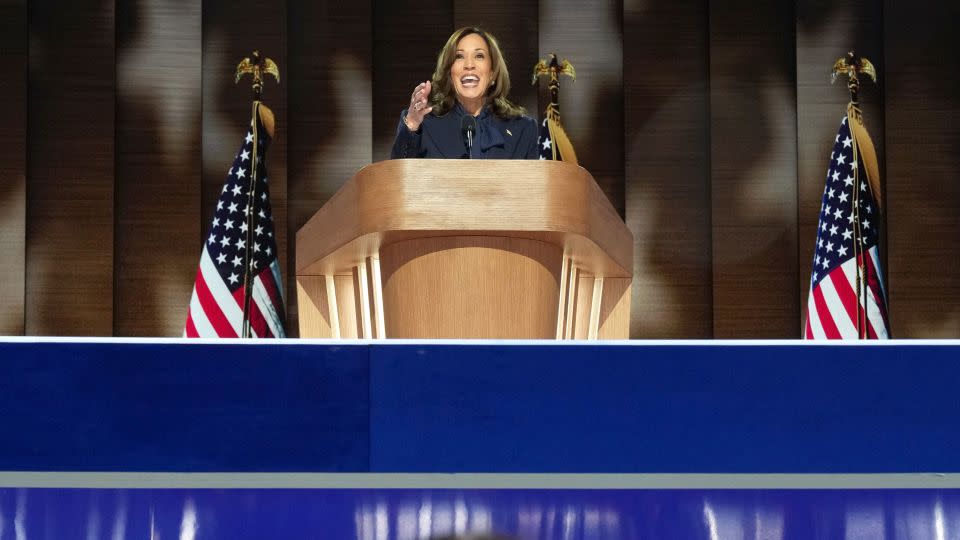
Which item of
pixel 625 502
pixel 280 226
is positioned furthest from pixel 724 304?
pixel 625 502

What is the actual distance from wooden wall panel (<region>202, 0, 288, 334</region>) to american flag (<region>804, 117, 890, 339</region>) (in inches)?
101

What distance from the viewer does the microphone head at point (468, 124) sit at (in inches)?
89.3

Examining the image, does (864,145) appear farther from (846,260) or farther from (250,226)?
(250,226)

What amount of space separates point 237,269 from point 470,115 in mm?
2089

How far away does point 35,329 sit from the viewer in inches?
209

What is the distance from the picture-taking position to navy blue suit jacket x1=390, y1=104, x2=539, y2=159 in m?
2.27

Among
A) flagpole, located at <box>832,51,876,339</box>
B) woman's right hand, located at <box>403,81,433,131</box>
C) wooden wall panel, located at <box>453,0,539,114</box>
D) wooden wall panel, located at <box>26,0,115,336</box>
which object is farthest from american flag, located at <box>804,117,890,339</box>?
wooden wall panel, located at <box>26,0,115,336</box>

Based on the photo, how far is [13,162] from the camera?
17.3 ft

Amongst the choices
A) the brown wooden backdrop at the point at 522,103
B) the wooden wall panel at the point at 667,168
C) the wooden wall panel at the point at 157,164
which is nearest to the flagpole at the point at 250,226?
the brown wooden backdrop at the point at 522,103

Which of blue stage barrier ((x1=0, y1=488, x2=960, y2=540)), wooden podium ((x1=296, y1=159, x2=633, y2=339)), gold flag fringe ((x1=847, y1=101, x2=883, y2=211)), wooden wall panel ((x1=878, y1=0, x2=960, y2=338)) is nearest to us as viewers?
blue stage barrier ((x1=0, y1=488, x2=960, y2=540))

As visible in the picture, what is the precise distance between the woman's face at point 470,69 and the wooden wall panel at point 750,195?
10.6 ft

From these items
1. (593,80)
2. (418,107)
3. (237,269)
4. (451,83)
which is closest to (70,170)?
(237,269)

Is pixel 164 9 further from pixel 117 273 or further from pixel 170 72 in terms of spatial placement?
pixel 117 273

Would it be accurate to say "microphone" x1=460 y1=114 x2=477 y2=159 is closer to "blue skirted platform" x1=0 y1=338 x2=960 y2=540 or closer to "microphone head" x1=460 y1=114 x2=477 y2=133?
"microphone head" x1=460 y1=114 x2=477 y2=133
